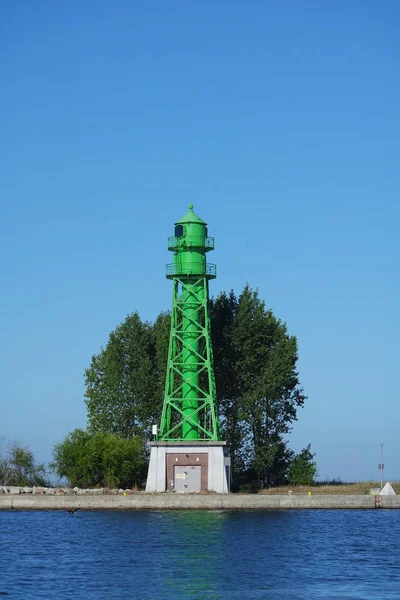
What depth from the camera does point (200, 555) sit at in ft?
165

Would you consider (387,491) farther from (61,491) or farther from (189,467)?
(61,491)

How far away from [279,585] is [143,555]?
9.66 m

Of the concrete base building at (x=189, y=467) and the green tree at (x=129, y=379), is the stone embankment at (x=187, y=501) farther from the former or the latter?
the green tree at (x=129, y=379)

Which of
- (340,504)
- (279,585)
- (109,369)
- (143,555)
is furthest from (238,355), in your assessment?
(279,585)

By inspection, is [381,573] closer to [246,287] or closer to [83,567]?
[83,567]

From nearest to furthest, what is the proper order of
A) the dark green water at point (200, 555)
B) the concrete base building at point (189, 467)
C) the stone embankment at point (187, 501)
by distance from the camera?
the dark green water at point (200, 555) → the stone embankment at point (187, 501) → the concrete base building at point (189, 467)

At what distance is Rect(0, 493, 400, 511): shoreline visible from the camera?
2808 inches

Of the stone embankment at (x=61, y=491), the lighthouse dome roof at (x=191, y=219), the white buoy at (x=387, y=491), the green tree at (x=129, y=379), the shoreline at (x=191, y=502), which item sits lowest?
the shoreline at (x=191, y=502)

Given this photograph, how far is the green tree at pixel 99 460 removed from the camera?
81688mm

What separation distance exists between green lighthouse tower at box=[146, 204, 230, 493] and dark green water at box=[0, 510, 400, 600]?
611 centimetres

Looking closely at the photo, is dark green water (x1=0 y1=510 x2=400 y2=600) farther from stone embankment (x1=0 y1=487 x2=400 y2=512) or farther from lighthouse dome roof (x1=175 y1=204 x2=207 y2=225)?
lighthouse dome roof (x1=175 y1=204 x2=207 y2=225)

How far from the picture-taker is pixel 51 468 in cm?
8538

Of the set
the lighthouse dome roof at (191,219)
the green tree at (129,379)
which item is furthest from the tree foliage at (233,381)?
the lighthouse dome roof at (191,219)

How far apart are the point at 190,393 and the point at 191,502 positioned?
29.0 ft
